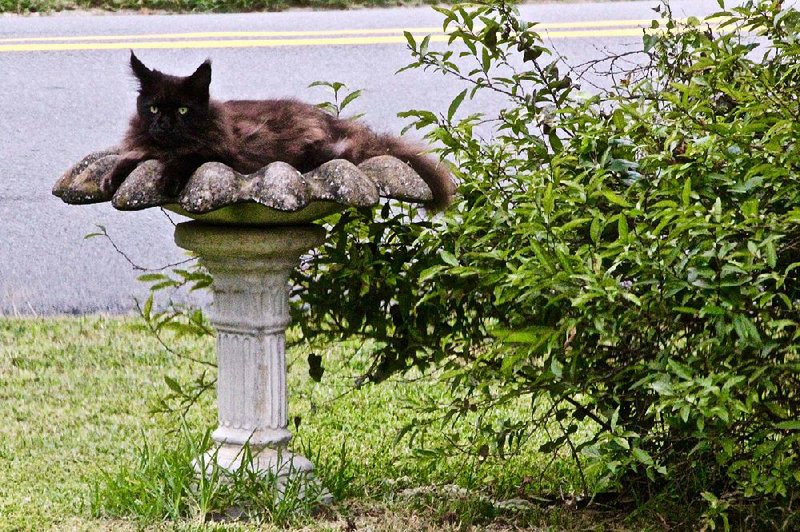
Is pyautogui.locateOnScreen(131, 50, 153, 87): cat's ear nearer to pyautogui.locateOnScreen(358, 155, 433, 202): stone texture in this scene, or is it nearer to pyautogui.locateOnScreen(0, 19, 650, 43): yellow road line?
pyautogui.locateOnScreen(358, 155, 433, 202): stone texture

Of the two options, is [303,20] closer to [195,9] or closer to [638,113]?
[195,9]

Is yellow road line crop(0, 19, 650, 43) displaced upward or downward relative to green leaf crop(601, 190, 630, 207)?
upward

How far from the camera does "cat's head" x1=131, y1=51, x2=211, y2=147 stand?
2885 mm

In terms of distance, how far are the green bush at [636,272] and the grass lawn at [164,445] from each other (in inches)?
11.1

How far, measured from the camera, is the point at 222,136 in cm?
290

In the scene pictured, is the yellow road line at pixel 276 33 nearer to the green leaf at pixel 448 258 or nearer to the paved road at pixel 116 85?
the paved road at pixel 116 85

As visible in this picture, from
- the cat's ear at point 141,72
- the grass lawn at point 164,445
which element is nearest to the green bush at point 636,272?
the grass lawn at point 164,445

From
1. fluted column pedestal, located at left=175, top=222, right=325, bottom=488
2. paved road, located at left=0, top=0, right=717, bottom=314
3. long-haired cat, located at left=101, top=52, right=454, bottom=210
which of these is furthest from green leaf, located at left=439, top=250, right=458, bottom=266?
paved road, located at left=0, top=0, right=717, bottom=314

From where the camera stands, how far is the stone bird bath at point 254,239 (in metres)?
2.76

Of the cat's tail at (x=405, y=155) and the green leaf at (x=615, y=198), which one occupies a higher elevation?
the cat's tail at (x=405, y=155)

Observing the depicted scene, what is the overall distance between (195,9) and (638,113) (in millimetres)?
9140

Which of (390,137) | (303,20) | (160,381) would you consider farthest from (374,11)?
(390,137)

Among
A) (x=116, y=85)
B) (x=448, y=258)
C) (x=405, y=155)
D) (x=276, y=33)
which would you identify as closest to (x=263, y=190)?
(x=448, y=258)

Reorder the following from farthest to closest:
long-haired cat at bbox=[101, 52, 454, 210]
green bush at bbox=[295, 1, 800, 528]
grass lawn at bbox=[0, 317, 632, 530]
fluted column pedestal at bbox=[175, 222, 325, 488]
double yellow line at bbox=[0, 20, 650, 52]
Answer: double yellow line at bbox=[0, 20, 650, 52], grass lawn at bbox=[0, 317, 632, 530], fluted column pedestal at bbox=[175, 222, 325, 488], long-haired cat at bbox=[101, 52, 454, 210], green bush at bbox=[295, 1, 800, 528]
